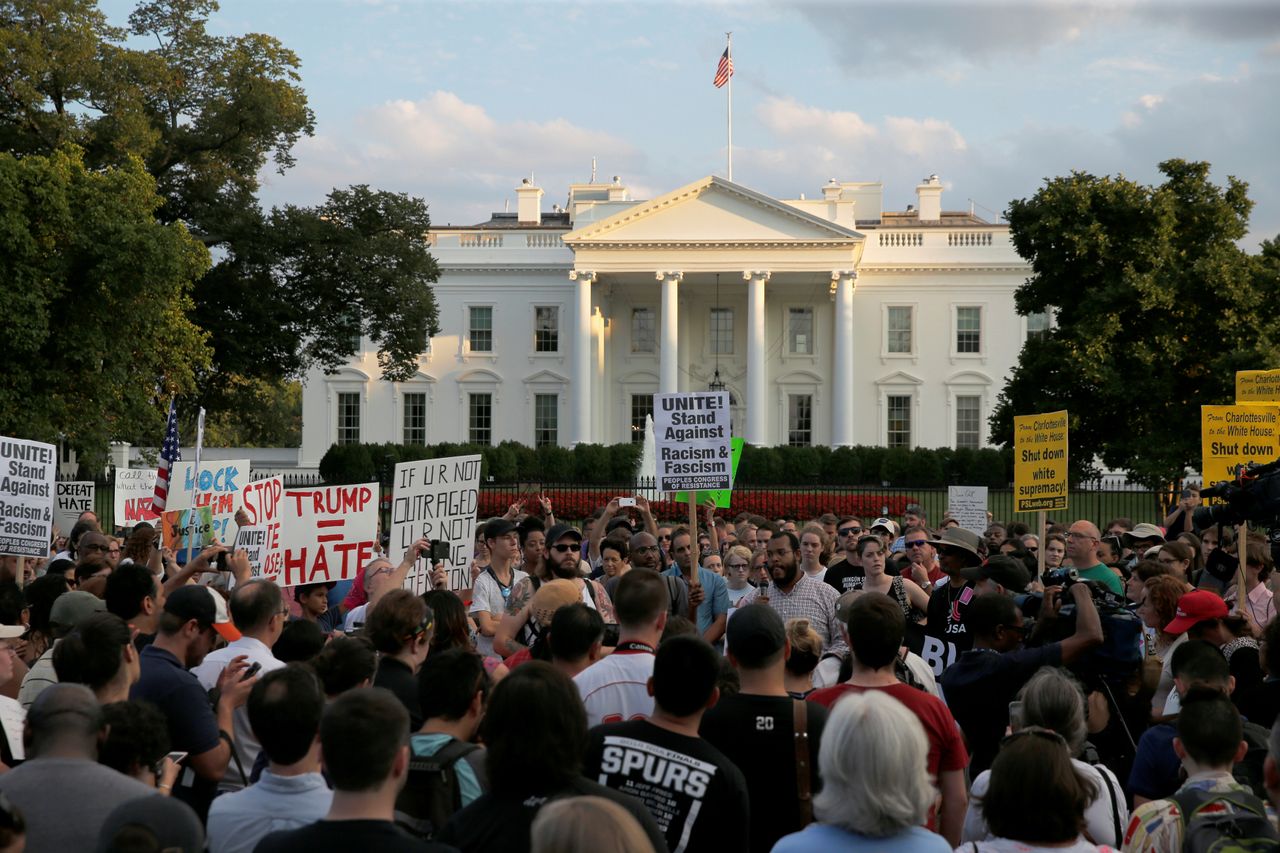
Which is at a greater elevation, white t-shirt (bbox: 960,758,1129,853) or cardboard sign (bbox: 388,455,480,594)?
cardboard sign (bbox: 388,455,480,594)

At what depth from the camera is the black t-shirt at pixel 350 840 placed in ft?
10.9

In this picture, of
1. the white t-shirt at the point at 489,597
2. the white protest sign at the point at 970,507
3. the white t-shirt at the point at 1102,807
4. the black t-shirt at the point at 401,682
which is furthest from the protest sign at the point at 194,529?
the white protest sign at the point at 970,507

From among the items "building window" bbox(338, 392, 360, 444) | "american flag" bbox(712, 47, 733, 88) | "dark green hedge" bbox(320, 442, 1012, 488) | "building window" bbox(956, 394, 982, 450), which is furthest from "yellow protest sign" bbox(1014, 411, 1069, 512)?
"building window" bbox(338, 392, 360, 444)

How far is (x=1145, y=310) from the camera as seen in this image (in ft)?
112

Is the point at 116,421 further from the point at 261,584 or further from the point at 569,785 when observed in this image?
the point at 569,785

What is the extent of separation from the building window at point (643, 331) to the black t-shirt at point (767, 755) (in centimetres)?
5276

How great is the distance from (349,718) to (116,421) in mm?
30212

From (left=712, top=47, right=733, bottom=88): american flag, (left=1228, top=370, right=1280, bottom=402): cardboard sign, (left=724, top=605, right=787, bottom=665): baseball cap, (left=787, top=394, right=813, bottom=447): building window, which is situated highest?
(left=712, top=47, right=733, bottom=88): american flag

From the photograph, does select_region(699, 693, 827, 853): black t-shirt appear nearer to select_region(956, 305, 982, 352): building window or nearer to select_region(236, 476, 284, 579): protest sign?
select_region(236, 476, 284, 579): protest sign

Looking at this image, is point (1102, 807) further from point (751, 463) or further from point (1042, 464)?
point (751, 463)

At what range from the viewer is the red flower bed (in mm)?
35719

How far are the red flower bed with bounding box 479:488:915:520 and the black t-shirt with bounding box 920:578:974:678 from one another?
87.1ft

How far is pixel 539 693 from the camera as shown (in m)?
3.67

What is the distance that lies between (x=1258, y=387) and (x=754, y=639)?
9850 millimetres
